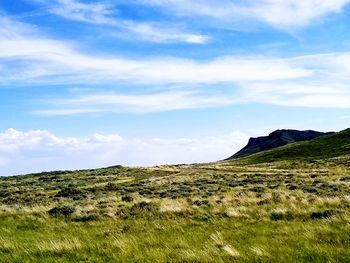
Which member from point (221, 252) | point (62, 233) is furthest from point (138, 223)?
point (221, 252)

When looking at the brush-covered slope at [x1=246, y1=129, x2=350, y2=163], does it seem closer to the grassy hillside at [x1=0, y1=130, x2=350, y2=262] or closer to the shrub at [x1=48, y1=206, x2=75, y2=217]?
the shrub at [x1=48, y1=206, x2=75, y2=217]

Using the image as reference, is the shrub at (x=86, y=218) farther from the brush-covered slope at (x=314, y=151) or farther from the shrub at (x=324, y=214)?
the brush-covered slope at (x=314, y=151)

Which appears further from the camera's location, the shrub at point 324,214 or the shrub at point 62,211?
the shrub at point 62,211

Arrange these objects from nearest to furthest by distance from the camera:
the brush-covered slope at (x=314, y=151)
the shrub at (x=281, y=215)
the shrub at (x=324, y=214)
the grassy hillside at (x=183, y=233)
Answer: the grassy hillside at (x=183, y=233) → the shrub at (x=324, y=214) → the shrub at (x=281, y=215) → the brush-covered slope at (x=314, y=151)

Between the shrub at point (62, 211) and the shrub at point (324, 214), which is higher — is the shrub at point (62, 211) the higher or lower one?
the higher one

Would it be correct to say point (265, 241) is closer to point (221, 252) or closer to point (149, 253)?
point (221, 252)

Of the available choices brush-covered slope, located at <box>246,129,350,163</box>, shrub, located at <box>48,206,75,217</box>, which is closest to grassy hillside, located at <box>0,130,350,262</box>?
shrub, located at <box>48,206,75,217</box>

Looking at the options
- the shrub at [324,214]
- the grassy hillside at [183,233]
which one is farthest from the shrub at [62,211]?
the shrub at [324,214]

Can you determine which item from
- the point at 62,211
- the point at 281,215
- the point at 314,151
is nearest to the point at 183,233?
the point at 281,215

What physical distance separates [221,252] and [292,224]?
5608 millimetres

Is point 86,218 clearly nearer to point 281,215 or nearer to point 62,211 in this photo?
point 62,211

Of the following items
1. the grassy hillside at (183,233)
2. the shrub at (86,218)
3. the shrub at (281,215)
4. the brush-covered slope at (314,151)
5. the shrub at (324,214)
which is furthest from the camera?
the brush-covered slope at (314,151)

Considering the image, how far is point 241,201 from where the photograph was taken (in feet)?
81.4

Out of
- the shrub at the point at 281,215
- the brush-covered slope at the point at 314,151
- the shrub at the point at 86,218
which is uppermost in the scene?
the brush-covered slope at the point at 314,151
